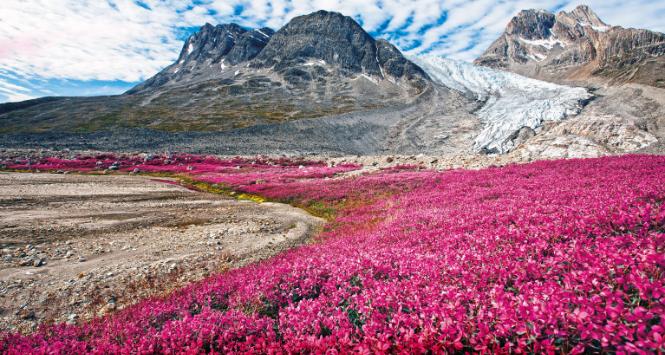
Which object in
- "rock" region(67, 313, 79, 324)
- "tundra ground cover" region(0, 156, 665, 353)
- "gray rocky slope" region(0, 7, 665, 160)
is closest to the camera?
"tundra ground cover" region(0, 156, 665, 353)

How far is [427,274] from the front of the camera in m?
6.94

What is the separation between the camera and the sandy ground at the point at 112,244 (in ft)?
31.2

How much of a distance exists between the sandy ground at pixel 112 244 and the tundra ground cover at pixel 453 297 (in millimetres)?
2294

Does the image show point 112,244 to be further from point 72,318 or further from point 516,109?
point 516,109

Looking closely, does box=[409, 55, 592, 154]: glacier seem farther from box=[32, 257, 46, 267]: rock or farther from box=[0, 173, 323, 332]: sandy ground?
box=[32, 257, 46, 267]: rock

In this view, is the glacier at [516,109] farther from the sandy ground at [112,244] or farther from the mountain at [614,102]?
the sandy ground at [112,244]

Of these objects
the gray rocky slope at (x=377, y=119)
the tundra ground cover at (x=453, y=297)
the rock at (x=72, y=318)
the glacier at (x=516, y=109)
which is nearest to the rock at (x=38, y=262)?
the rock at (x=72, y=318)

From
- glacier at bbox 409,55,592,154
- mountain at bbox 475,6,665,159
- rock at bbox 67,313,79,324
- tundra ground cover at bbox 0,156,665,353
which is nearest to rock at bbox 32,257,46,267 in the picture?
rock at bbox 67,313,79,324

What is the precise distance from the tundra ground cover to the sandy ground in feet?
7.52

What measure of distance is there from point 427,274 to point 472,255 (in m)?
1.27

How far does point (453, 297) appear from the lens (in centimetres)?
543

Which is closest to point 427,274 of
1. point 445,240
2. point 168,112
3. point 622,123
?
point 445,240

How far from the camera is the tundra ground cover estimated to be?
433cm

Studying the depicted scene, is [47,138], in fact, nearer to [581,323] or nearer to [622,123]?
[581,323]
